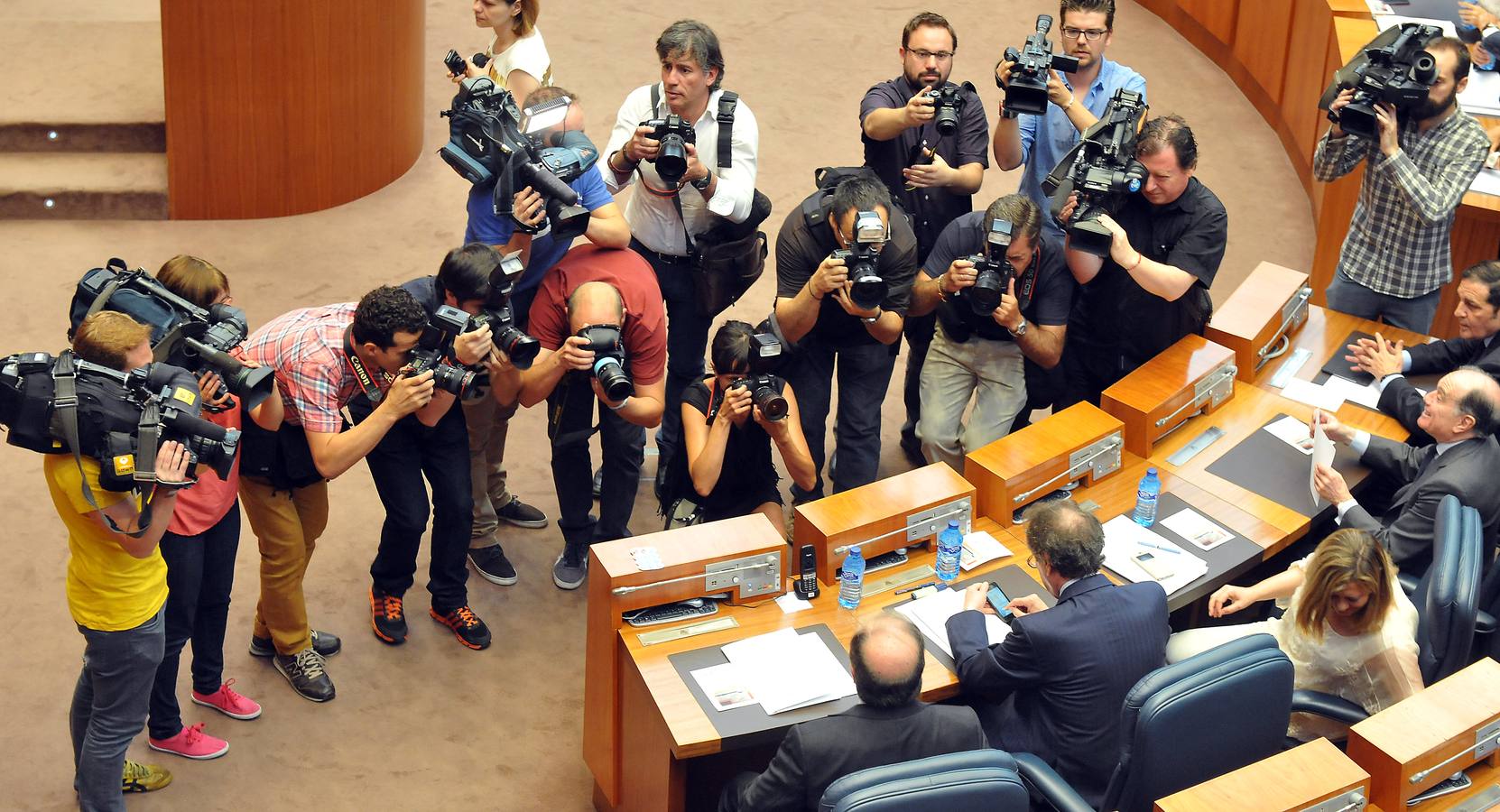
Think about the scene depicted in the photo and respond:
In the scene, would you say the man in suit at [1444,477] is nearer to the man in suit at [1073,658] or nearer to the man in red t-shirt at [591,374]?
the man in suit at [1073,658]

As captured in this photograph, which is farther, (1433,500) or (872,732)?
(1433,500)

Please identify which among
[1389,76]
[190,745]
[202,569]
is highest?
[1389,76]

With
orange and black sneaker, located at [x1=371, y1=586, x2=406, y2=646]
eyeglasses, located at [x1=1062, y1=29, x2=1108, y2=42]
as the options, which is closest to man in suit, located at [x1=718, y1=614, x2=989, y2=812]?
orange and black sneaker, located at [x1=371, y1=586, x2=406, y2=646]

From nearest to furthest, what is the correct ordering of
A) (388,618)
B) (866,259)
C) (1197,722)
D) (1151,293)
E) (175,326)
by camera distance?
(1197,722), (175,326), (866,259), (388,618), (1151,293)

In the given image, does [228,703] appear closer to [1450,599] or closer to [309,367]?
[309,367]

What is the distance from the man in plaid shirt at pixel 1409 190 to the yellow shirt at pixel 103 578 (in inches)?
168

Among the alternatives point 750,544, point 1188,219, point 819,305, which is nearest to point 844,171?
point 819,305

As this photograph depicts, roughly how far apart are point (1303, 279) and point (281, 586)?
3.76 meters

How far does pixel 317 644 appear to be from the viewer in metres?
4.89

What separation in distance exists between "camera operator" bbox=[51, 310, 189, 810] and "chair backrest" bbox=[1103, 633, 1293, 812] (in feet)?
7.74

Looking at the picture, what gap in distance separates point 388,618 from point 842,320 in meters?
1.77

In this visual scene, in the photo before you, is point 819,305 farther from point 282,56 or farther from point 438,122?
point 438,122

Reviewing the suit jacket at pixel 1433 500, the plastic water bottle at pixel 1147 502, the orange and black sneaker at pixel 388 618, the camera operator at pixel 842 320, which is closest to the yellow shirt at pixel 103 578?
the orange and black sneaker at pixel 388 618

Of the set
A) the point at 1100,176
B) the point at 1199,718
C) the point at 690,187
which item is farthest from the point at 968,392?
the point at 1199,718
